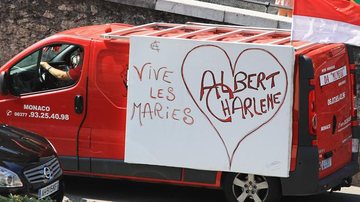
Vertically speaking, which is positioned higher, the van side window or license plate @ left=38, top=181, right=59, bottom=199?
the van side window

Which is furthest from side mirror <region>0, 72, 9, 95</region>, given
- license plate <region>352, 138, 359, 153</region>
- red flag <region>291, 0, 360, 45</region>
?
license plate <region>352, 138, 359, 153</region>

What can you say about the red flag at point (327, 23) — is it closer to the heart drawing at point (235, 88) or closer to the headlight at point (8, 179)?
the heart drawing at point (235, 88)

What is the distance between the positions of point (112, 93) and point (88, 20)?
3284mm

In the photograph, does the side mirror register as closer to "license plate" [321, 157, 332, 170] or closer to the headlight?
the headlight

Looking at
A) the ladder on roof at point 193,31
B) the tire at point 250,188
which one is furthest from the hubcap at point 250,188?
the ladder on roof at point 193,31

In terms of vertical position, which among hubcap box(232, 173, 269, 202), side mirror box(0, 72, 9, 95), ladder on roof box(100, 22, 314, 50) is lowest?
hubcap box(232, 173, 269, 202)

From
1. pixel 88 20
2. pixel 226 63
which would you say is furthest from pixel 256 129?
pixel 88 20

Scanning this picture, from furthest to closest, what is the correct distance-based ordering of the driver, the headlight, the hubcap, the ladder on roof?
1. the driver
2. the ladder on roof
3. the hubcap
4. the headlight

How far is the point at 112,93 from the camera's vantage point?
768 centimetres

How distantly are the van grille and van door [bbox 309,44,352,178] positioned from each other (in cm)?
251

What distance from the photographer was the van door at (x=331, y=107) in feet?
23.5

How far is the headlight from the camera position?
6348mm

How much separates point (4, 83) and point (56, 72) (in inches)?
23.0

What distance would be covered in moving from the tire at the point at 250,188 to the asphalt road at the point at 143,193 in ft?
2.92
